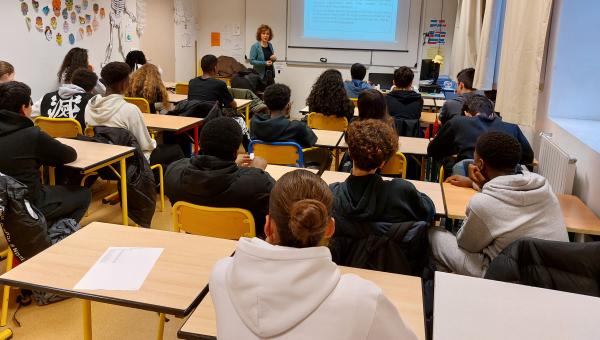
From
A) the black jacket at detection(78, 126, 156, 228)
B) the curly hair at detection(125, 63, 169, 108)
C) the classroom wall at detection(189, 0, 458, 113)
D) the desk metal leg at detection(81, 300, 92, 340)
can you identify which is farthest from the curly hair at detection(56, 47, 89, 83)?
the desk metal leg at detection(81, 300, 92, 340)

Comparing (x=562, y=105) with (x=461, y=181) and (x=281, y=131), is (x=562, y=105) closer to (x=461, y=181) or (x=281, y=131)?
(x=461, y=181)

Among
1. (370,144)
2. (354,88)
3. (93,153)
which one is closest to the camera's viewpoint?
(370,144)

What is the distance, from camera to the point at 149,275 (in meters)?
1.75

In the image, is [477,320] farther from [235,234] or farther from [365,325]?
[235,234]

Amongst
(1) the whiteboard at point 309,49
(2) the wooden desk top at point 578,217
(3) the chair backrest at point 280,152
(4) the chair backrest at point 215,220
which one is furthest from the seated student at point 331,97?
(1) the whiteboard at point 309,49

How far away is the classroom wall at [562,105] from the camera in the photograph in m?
3.04

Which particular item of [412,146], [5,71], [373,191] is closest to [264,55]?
[5,71]

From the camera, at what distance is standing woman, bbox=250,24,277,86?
27.0 ft

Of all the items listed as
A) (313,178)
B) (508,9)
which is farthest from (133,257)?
(508,9)

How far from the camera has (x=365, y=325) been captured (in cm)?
112

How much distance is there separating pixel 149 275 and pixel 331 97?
10.9 ft

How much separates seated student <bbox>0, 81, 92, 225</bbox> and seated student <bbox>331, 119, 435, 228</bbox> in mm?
1779

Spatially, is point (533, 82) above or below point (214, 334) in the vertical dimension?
above

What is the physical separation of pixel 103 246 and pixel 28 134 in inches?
50.2
